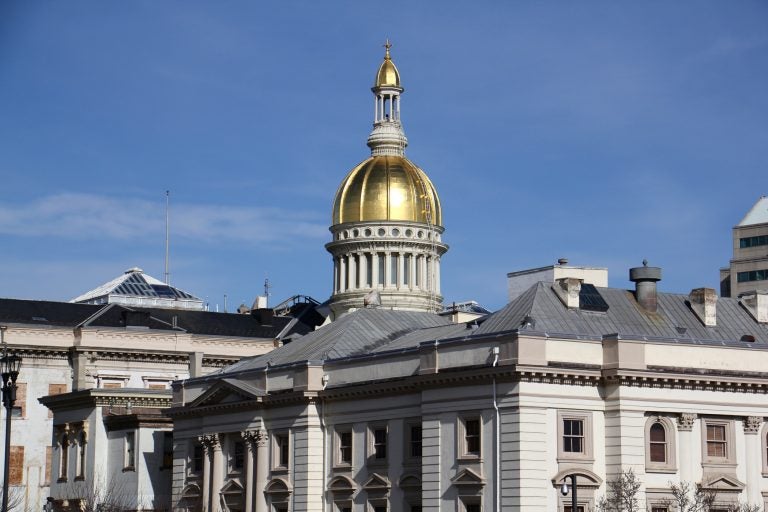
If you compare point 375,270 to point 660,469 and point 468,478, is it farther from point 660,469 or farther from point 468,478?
point 660,469

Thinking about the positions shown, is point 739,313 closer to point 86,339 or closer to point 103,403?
point 103,403

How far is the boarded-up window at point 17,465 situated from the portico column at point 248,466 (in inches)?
1169

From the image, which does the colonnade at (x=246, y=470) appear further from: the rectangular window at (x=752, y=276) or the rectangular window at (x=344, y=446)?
the rectangular window at (x=752, y=276)

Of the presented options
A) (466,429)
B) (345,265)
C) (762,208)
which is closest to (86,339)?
(345,265)

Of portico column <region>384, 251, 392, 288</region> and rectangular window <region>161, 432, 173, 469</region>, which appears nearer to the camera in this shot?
rectangular window <region>161, 432, 173, 469</region>

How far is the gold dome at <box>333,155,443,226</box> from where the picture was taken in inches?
5221

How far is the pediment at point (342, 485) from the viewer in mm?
83250

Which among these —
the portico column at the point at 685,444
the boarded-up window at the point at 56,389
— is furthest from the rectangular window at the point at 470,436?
the boarded-up window at the point at 56,389

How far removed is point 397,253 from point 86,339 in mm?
24699

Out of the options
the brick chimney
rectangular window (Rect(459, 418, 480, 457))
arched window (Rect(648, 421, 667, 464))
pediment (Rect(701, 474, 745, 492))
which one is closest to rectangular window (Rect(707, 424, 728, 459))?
pediment (Rect(701, 474, 745, 492))

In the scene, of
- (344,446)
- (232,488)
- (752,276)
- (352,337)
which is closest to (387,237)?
(352,337)

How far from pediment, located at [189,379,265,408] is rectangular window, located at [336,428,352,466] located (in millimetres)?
5525

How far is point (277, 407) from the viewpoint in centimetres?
8838

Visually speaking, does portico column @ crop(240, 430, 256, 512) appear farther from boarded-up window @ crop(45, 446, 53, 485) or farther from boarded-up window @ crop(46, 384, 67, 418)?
boarded-up window @ crop(46, 384, 67, 418)
